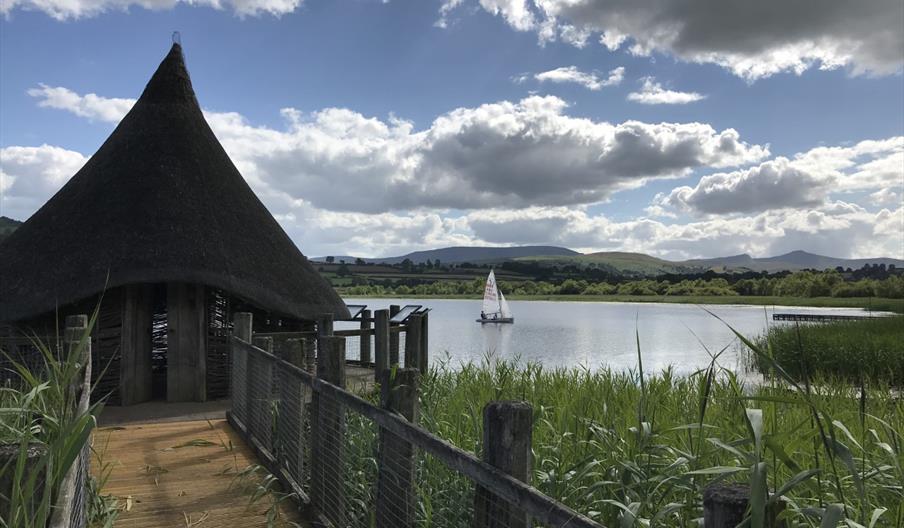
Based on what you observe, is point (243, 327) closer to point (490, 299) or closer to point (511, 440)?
point (511, 440)

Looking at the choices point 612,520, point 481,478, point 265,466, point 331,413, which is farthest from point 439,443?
point 265,466

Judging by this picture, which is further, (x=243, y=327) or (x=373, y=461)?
(x=243, y=327)

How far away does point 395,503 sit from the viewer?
12.0 feet

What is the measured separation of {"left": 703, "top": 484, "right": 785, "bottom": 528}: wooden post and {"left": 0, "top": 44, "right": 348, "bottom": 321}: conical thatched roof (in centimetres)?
969

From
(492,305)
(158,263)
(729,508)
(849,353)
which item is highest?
(158,263)

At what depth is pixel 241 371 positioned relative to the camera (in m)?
7.82

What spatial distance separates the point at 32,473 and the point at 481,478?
58.3 inches

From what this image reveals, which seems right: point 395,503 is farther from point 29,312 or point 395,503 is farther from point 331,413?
point 29,312

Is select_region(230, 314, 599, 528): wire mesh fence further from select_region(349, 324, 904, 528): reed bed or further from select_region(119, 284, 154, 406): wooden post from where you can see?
select_region(119, 284, 154, 406): wooden post

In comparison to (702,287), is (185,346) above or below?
below

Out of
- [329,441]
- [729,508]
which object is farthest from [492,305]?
[729,508]

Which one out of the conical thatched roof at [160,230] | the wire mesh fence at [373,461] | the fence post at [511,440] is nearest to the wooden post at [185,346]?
the conical thatched roof at [160,230]

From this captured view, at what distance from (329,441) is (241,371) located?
3.58 metres

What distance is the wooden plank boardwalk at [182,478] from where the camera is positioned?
4.77 m
